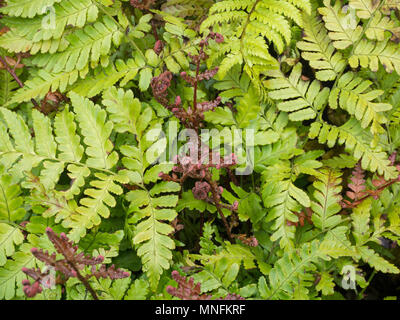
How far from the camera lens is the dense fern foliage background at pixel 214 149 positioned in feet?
4.93

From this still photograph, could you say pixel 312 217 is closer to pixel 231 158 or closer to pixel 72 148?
pixel 231 158

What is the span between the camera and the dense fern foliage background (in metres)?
1.50

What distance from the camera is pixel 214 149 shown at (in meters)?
1.70

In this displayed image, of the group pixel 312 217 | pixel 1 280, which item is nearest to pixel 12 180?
pixel 1 280

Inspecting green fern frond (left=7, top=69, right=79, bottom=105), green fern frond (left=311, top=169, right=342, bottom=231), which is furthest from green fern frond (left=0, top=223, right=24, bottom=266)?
green fern frond (left=311, top=169, right=342, bottom=231)

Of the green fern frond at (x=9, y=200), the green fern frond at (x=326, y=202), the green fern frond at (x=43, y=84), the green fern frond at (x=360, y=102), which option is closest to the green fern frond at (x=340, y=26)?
the green fern frond at (x=360, y=102)

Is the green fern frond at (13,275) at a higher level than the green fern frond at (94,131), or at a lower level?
lower

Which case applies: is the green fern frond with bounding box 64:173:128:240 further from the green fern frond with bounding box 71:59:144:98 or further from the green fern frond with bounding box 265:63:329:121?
the green fern frond with bounding box 265:63:329:121

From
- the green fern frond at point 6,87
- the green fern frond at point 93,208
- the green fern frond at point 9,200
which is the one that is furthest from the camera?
the green fern frond at point 6,87

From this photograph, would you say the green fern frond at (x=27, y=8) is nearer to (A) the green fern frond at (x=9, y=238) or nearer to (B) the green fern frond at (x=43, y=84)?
(B) the green fern frond at (x=43, y=84)

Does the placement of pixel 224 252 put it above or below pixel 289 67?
below

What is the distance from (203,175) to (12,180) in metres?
0.84

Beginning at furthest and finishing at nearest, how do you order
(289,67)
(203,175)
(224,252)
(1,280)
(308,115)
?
1. (289,67)
2. (308,115)
3. (224,252)
4. (1,280)
5. (203,175)

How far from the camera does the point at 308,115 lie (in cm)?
174
